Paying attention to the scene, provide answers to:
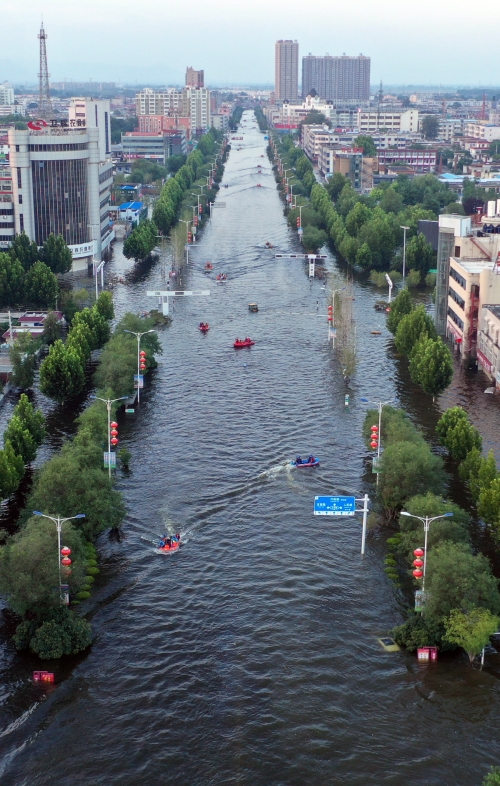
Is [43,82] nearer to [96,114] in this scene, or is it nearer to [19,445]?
[96,114]

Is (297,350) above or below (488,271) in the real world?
below

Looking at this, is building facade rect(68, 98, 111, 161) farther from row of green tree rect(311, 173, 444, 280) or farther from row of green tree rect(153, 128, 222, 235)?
row of green tree rect(311, 173, 444, 280)

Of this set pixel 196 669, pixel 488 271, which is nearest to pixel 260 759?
pixel 196 669

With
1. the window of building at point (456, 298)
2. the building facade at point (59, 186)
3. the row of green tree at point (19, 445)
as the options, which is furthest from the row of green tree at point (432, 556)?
the building facade at point (59, 186)

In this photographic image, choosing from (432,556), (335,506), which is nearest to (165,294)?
(335,506)

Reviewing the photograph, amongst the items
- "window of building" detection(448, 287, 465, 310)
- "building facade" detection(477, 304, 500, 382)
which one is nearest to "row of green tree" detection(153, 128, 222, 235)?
"window of building" detection(448, 287, 465, 310)

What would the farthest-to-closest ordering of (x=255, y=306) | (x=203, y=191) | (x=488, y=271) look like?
1. (x=203, y=191)
2. (x=255, y=306)
3. (x=488, y=271)

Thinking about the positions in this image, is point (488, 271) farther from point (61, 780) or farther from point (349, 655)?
point (61, 780)
